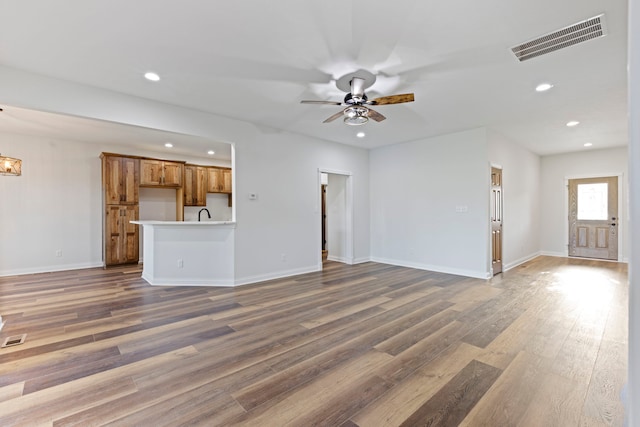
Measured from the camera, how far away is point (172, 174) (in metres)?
6.89

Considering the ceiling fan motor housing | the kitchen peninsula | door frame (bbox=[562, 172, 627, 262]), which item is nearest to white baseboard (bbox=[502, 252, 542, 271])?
door frame (bbox=[562, 172, 627, 262])

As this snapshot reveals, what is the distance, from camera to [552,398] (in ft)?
6.08

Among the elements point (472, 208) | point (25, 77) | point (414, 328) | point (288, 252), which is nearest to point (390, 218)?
point (472, 208)

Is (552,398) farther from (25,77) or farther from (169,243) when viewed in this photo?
(25,77)

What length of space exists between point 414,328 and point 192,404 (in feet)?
6.91

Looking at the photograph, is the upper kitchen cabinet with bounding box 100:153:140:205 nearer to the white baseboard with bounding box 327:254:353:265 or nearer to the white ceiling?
the white ceiling

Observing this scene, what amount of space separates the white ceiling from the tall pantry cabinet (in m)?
3.29

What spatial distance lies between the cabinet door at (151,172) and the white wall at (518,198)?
Answer: 7.07 meters

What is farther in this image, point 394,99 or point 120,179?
point 120,179

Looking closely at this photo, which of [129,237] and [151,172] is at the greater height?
[151,172]

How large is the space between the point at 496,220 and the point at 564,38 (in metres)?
3.64

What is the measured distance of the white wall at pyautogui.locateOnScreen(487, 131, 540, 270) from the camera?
5.76m

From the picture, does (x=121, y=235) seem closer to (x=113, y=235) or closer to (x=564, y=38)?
(x=113, y=235)

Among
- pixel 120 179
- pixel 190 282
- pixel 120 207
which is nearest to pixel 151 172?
pixel 120 179
